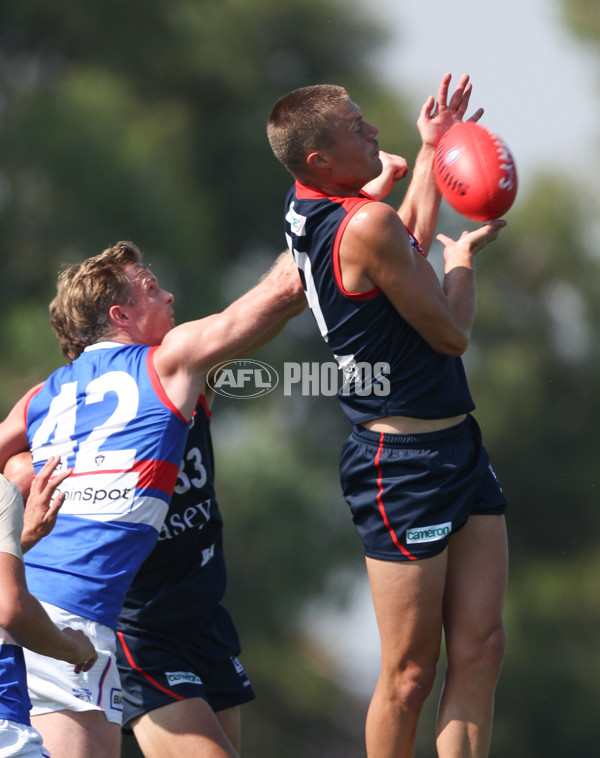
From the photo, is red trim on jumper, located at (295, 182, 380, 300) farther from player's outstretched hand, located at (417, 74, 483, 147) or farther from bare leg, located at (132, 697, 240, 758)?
bare leg, located at (132, 697, 240, 758)

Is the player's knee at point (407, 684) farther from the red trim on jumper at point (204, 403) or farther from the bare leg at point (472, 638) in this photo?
the red trim on jumper at point (204, 403)

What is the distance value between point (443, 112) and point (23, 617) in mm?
2225

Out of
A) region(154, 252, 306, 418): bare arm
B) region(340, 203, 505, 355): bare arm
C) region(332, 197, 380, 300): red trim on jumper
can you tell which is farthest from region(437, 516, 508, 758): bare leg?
region(154, 252, 306, 418): bare arm

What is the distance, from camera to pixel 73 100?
12320mm

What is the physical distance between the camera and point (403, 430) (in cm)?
339

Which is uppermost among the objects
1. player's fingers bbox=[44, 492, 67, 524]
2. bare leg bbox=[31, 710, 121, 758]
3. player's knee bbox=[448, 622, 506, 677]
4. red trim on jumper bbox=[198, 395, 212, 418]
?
→ red trim on jumper bbox=[198, 395, 212, 418]

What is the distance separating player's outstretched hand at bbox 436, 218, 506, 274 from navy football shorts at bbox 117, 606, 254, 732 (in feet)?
5.50

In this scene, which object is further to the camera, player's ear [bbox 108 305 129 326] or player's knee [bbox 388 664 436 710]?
player's ear [bbox 108 305 129 326]

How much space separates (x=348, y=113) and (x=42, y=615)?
179cm

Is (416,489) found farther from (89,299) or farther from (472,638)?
(89,299)

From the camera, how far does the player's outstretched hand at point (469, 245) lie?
3.47m

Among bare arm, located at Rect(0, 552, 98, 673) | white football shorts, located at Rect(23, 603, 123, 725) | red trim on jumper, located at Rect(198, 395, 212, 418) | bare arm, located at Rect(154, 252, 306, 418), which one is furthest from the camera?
red trim on jumper, located at Rect(198, 395, 212, 418)

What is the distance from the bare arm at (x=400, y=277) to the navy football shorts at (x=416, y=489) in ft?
1.05

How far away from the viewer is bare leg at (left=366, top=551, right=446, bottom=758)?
10.9ft
